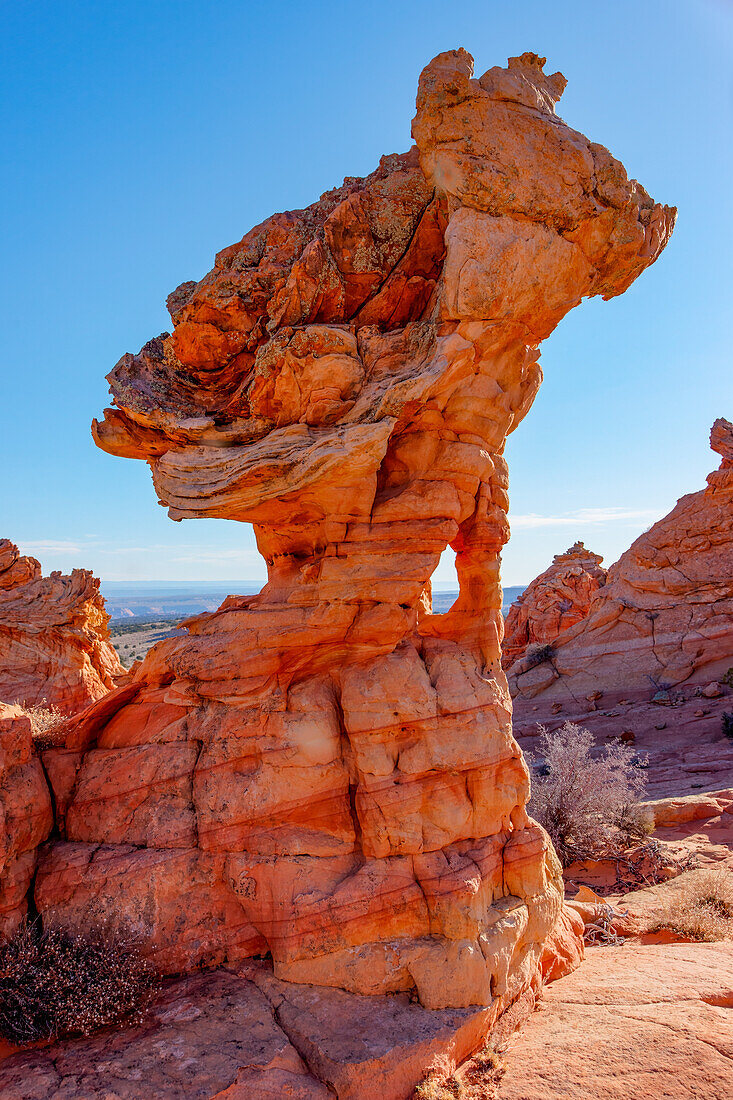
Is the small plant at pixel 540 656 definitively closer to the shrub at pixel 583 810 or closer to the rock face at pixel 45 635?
the shrub at pixel 583 810

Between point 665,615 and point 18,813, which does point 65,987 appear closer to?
point 18,813

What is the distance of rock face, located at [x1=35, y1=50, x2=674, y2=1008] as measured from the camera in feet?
22.4

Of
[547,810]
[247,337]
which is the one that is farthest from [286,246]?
[547,810]

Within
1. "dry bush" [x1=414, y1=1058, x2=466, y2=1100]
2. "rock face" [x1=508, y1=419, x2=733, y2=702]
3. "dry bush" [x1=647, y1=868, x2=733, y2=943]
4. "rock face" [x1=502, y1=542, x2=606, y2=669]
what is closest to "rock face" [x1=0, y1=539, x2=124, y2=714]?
"dry bush" [x1=414, y1=1058, x2=466, y2=1100]

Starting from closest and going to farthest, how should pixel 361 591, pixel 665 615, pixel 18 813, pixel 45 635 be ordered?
pixel 18 813
pixel 361 591
pixel 45 635
pixel 665 615

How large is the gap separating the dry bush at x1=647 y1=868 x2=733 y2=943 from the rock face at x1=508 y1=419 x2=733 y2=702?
13.5m

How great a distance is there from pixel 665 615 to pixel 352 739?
20945 millimetres

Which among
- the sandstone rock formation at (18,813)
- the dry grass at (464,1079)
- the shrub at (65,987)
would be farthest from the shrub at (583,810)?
the sandstone rock formation at (18,813)

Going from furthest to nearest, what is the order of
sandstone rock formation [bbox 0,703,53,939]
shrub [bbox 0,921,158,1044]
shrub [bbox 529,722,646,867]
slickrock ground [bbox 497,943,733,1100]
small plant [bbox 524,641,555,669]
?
1. small plant [bbox 524,641,555,669]
2. shrub [bbox 529,722,646,867]
3. sandstone rock formation [bbox 0,703,53,939]
4. shrub [bbox 0,921,158,1044]
5. slickrock ground [bbox 497,943,733,1100]

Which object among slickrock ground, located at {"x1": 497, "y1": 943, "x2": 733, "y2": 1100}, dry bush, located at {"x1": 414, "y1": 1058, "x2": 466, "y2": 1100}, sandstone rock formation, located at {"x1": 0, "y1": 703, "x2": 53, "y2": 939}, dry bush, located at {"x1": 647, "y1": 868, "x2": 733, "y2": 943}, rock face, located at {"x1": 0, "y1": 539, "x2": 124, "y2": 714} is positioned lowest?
dry bush, located at {"x1": 647, "y1": 868, "x2": 733, "y2": 943}

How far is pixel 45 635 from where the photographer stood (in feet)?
57.4

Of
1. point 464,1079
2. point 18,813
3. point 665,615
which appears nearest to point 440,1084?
point 464,1079

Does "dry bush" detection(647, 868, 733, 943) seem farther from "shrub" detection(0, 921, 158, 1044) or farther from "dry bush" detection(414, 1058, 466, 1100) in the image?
"shrub" detection(0, 921, 158, 1044)

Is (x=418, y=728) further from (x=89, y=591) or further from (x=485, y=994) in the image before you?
(x=89, y=591)
